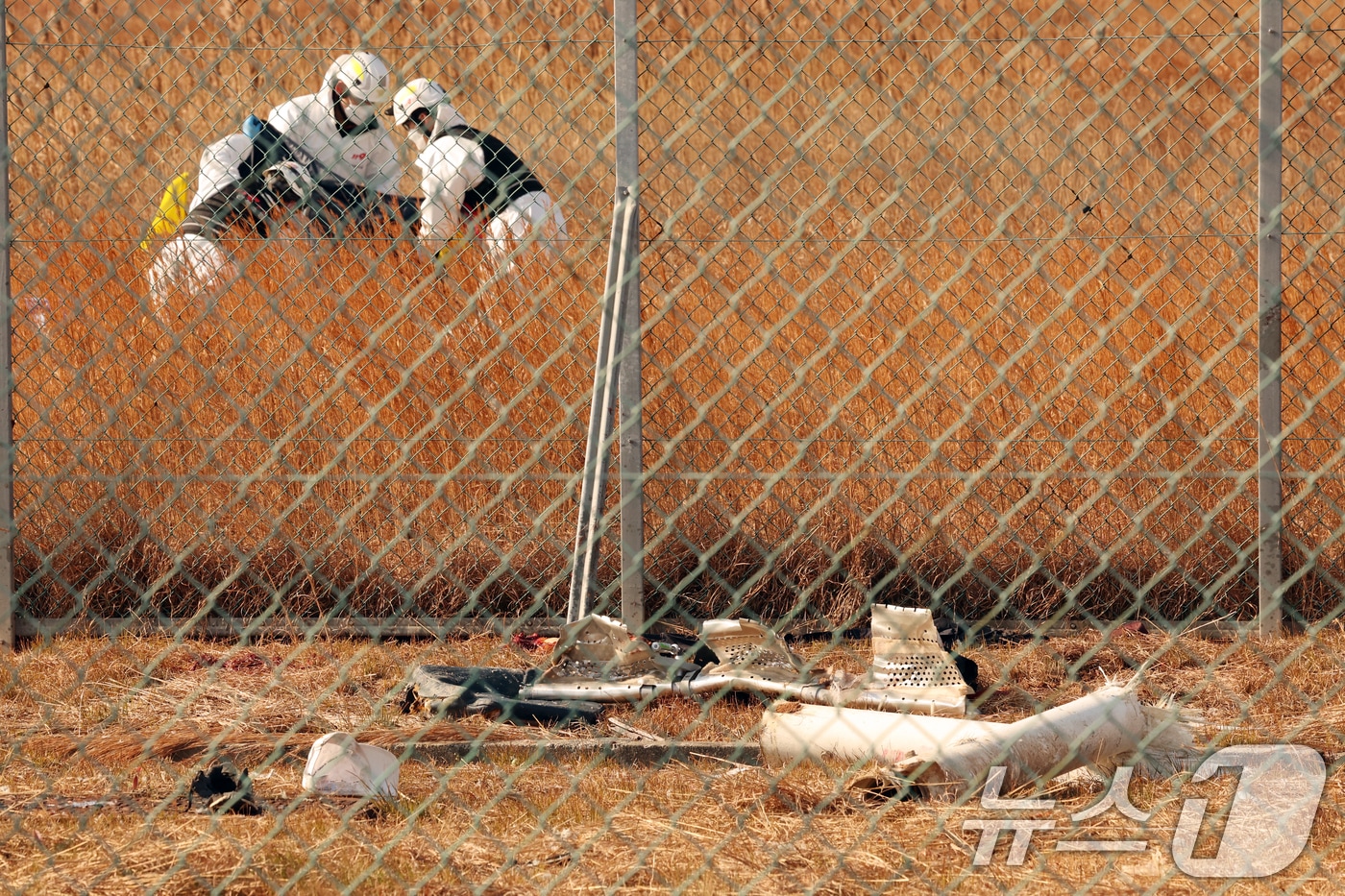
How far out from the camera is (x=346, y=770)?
3.64 meters

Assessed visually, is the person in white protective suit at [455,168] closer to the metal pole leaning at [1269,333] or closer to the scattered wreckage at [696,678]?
the scattered wreckage at [696,678]

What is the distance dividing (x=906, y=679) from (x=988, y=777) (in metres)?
0.82

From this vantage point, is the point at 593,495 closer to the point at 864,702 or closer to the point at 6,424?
the point at 864,702

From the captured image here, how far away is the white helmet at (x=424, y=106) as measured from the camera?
6742mm

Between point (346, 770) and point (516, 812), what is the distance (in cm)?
45

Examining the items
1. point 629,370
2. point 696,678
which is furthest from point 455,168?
point 696,678

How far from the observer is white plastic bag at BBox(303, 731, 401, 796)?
3.59m

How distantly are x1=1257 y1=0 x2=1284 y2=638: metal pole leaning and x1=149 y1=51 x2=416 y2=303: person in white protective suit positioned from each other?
3.09 metres

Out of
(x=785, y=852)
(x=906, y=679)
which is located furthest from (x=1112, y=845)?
(x=906, y=679)

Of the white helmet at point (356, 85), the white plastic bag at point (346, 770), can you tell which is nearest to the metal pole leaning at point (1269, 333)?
the white plastic bag at point (346, 770)

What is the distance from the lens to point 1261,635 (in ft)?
17.1

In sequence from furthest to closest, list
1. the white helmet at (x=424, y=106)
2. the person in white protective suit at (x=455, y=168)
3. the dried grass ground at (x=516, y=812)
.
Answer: the white helmet at (x=424, y=106) → the person in white protective suit at (x=455, y=168) → the dried grass ground at (x=516, y=812)

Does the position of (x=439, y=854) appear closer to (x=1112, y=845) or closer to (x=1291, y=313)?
(x=1112, y=845)

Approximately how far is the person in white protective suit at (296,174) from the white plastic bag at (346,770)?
6.72ft
